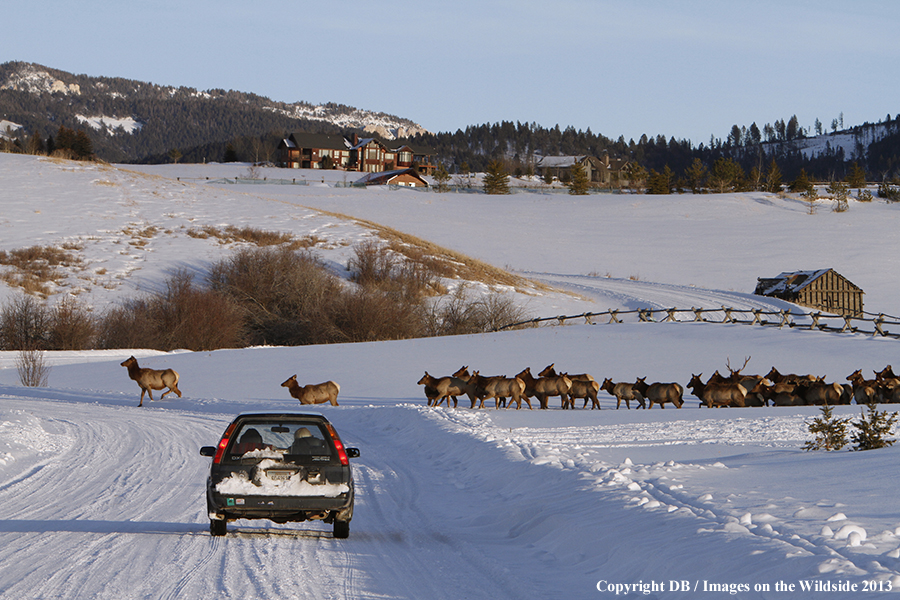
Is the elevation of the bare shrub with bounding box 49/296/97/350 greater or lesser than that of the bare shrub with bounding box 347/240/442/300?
lesser

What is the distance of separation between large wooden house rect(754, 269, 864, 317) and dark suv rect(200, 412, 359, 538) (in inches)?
2166

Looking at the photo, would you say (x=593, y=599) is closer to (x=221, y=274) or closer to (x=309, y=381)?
(x=309, y=381)

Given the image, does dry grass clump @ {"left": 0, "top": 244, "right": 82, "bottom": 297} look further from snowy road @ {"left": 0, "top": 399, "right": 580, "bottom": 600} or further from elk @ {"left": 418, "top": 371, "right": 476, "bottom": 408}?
snowy road @ {"left": 0, "top": 399, "right": 580, "bottom": 600}

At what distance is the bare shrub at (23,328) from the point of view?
4041cm

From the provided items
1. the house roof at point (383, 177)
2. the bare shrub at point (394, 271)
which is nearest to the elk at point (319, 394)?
the bare shrub at point (394, 271)

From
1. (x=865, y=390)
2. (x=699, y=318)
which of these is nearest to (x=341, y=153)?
(x=699, y=318)

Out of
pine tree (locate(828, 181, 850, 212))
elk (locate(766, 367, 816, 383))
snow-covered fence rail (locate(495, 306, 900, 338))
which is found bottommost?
snow-covered fence rail (locate(495, 306, 900, 338))

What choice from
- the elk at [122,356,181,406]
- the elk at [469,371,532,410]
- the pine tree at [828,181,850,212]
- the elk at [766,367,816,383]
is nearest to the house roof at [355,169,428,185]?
the pine tree at [828,181,850,212]

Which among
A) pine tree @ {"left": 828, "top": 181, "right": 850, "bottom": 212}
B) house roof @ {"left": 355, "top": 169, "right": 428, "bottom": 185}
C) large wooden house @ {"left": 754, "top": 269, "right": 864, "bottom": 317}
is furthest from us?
house roof @ {"left": 355, "top": 169, "right": 428, "bottom": 185}

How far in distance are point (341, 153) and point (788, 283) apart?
124m

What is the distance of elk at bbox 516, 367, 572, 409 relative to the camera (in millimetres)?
21719

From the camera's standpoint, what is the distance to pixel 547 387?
2188cm

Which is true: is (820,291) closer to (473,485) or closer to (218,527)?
(473,485)

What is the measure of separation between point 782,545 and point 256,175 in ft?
447
